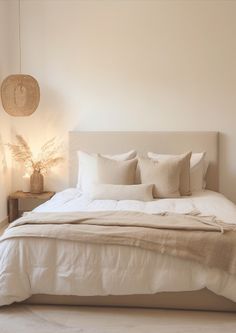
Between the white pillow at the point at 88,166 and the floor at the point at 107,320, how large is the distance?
1.62 meters

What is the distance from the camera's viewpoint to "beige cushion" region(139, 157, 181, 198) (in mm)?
4152

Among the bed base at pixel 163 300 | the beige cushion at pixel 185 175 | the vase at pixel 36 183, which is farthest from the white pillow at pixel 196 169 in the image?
the bed base at pixel 163 300

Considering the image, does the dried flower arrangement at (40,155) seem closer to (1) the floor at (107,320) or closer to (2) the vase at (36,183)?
(2) the vase at (36,183)

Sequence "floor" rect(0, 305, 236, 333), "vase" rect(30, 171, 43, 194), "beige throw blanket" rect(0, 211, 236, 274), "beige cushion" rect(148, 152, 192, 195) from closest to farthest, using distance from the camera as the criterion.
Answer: "floor" rect(0, 305, 236, 333)
"beige throw blanket" rect(0, 211, 236, 274)
"beige cushion" rect(148, 152, 192, 195)
"vase" rect(30, 171, 43, 194)

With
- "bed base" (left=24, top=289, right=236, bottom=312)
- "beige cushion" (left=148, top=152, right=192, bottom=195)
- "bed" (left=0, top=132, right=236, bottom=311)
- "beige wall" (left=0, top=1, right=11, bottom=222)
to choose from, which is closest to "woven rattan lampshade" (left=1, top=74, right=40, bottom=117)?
"beige wall" (left=0, top=1, right=11, bottom=222)

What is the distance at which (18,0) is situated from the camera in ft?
16.0

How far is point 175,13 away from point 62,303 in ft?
10.9

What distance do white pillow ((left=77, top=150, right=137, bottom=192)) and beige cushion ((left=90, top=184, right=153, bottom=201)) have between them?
23cm

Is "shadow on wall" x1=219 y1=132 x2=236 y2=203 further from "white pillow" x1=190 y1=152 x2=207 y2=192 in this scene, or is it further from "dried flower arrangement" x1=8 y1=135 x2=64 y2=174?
"dried flower arrangement" x1=8 y1=135 x2=64 y2=174

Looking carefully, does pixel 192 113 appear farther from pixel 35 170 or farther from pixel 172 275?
pixel 172 275

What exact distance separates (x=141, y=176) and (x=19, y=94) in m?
1.60

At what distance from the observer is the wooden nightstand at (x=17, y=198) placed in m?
4.80

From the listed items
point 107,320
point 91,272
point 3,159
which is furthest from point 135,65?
point 107,320

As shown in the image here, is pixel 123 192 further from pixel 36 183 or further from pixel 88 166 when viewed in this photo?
pixel 36 183
